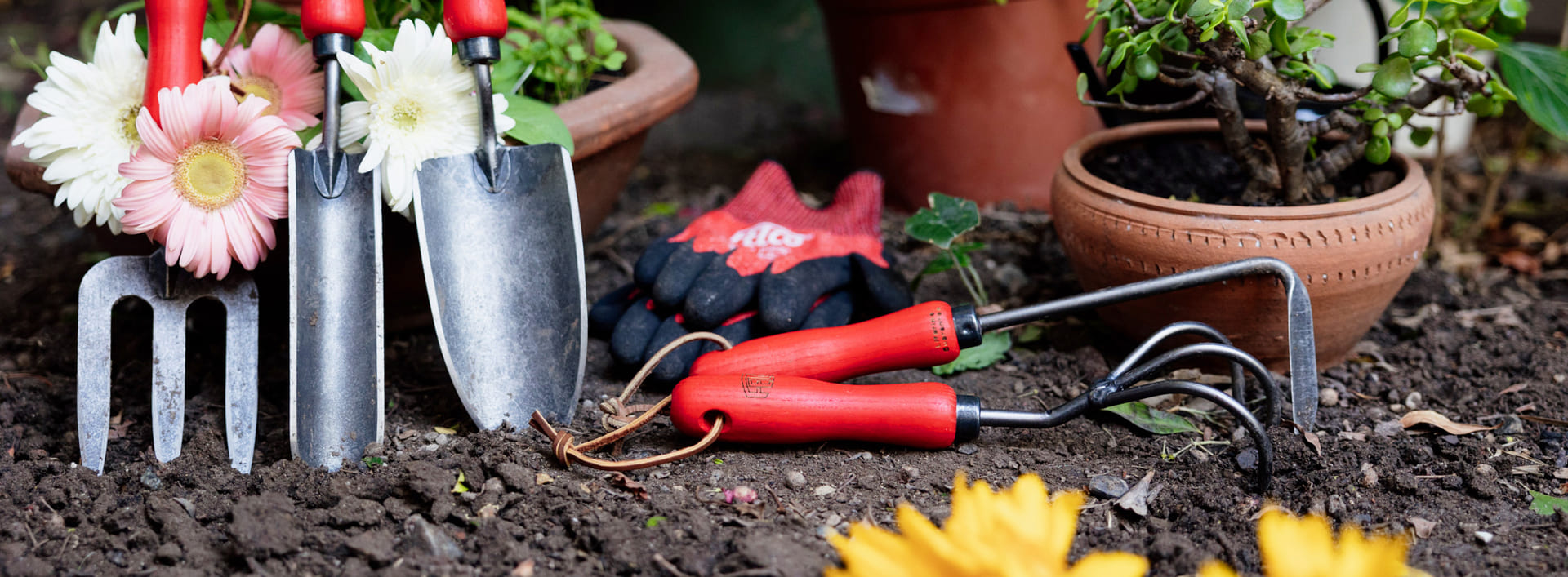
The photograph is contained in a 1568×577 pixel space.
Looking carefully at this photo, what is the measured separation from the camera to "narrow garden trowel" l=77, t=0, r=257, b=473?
125 centimetres

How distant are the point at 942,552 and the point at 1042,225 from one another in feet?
4.45

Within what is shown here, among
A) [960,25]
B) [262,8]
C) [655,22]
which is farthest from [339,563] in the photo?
[655,22]

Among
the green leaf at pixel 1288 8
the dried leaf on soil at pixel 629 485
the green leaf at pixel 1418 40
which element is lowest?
the dried leaf on soil at pixel 629 485

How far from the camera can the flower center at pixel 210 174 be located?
4.15 ft

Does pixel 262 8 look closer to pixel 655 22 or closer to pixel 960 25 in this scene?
pixel 960 25

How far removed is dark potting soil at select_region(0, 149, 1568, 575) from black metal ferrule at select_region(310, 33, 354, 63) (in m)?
0.49

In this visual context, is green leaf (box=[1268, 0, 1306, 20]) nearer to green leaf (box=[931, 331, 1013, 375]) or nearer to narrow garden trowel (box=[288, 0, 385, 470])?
green leaf (box=[931, 331, 1013, 375])

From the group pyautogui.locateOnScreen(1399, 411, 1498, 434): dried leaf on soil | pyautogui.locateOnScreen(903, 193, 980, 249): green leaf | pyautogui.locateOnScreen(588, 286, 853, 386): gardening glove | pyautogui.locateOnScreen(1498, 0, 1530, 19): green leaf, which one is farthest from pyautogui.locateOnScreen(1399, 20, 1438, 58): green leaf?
pyautogui.locateOnScreen(588, 286, 853, 386): gardening glove

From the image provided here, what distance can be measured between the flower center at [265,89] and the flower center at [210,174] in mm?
133

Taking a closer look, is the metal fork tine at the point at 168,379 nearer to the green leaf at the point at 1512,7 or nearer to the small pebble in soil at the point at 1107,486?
the small pebble in soil at the point at 1107,486

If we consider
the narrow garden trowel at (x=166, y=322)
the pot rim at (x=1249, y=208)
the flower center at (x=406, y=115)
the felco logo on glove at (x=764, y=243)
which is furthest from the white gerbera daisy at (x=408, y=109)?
the pot rim at (x=1249, y=208)

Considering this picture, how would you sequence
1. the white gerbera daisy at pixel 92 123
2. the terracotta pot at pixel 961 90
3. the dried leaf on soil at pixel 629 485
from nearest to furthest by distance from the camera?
the dried leaf on soil at pixel 629 485
the white gerbera daisy at pixel 92 123
the terracotta pot at pixel 961 90

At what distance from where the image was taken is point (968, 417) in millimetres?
1245

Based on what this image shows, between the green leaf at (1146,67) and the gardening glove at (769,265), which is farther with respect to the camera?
the gardening glove at (769,265)
